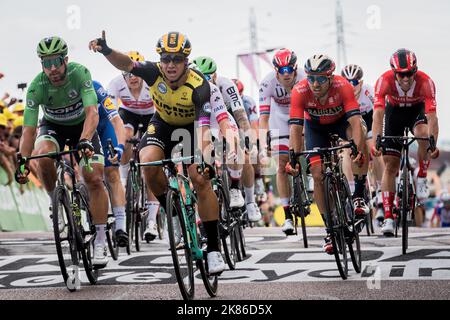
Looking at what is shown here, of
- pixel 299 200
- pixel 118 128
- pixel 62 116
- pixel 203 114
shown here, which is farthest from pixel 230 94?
pixel 203 114

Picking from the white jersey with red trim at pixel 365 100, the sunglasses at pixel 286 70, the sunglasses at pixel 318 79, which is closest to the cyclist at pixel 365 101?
the white jersey with red trim at pixel 365 100

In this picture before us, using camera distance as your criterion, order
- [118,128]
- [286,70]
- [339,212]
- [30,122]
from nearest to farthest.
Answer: [30,122] → [339,212] → [118,128] → [286,70]

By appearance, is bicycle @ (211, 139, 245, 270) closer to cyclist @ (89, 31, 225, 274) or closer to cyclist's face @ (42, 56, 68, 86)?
cyclist @ (89, 31, 225, 274)

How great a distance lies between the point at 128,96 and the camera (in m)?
13.0

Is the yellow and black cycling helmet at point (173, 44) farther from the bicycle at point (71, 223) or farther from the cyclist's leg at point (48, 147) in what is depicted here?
the cyclist's leg at point (48, 147)

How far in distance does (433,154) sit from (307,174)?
9.06 feet

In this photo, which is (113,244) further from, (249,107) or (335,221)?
(249,107)

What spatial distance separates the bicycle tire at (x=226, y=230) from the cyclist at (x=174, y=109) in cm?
143

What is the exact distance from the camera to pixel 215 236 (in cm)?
803

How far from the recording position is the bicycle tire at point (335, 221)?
8.66 meters

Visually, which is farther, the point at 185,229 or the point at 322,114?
the point at 322,114

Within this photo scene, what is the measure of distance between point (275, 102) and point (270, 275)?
179 inches

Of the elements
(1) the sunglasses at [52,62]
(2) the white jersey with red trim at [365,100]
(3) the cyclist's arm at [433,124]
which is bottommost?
(3) the cyclist's arm at [433,124]
